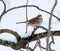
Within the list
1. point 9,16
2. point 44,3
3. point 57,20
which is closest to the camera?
point 57,20

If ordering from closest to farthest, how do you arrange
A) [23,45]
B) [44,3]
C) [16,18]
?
[23,45], [16,18], [44,3]

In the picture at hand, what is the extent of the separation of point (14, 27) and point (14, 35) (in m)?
0.24

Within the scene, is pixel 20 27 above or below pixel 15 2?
below

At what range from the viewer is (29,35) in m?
1.58

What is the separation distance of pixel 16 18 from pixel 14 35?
63 cm

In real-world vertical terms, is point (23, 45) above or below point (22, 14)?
below

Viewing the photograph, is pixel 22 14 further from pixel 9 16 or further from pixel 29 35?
pixel 29 35

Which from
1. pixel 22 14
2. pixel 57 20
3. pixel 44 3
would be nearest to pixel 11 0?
pixel 44 3

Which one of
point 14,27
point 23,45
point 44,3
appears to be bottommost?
point 23,45

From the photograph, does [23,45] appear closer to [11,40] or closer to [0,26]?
[11,40]

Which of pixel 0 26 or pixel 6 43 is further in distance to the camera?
pixel 0 26

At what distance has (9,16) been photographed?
2.36 meters

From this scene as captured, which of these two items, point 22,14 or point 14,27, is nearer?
point 14,27

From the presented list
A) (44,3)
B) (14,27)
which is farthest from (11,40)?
(44,3)
